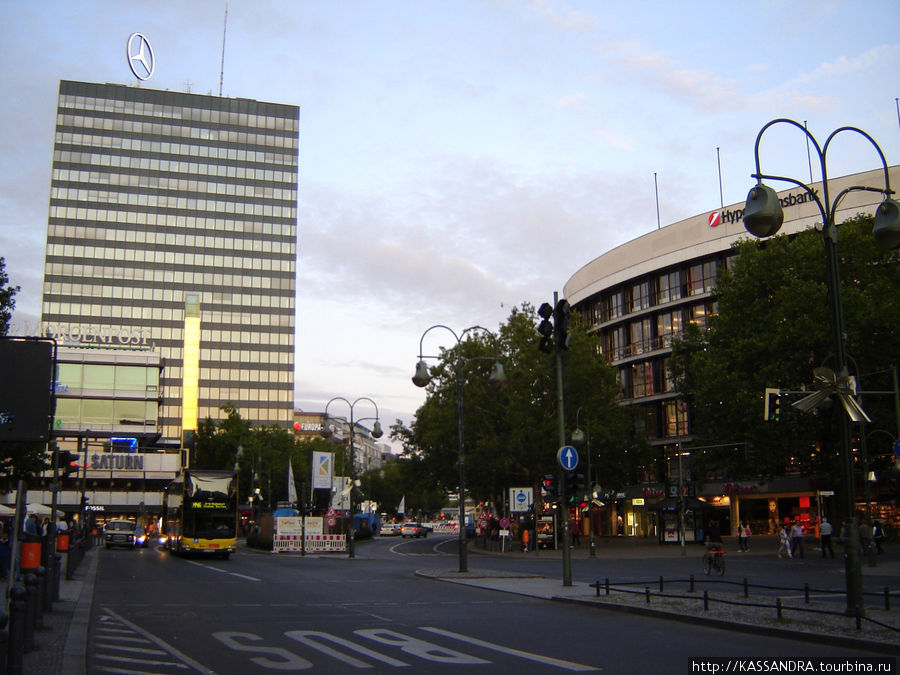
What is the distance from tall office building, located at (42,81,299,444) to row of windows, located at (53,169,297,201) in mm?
146

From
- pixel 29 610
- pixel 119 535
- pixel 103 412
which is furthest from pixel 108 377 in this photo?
pixel 29 610

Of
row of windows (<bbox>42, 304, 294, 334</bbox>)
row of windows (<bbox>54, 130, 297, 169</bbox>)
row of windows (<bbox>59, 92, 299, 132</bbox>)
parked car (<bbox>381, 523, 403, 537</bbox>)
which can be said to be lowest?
parked car (<bbox>381, 523, 403, 537</bbox>)

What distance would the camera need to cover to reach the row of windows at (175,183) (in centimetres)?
12069

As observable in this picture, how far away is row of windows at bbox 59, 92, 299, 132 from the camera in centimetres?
12212

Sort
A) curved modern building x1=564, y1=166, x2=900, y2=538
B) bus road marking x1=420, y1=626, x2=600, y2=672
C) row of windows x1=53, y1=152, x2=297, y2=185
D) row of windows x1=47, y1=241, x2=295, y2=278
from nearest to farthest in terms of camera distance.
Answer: bus road marking x1=420, y1=626, x2=600, y2=672 < curved modern building x1=564, y1=166, x2=900, y2=538 < row of windows x1=47, y1=241, x2=295, y2=278 < row of windows x1=53, y1=152, x2=297, y2=185

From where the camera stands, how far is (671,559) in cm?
3966

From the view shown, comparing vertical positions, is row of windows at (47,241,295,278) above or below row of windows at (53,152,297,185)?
below

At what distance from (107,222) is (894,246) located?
4785 inches

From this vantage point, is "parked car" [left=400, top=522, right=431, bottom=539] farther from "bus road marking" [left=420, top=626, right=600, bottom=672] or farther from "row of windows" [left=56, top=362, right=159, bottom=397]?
"bus road marking" [left=420, top=626, right=600, bottom=672]

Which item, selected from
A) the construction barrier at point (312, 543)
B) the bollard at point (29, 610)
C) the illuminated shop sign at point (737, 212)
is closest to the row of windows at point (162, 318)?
the construction barrier at point (312, 543)

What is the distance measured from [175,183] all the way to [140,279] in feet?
48.1

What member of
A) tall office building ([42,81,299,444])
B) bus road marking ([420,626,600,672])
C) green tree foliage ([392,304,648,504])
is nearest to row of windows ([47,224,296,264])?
tall office building ([42,81,299,444])

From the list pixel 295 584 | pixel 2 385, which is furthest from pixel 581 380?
pixel 2 385

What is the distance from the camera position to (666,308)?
232 ft
